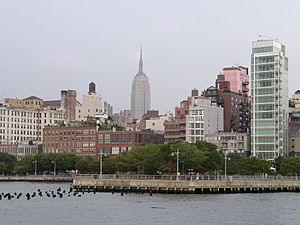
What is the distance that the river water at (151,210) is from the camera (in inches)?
3647

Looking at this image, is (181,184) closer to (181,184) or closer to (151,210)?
(181,184)

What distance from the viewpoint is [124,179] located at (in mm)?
150125

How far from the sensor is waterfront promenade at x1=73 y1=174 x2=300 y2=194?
454 ft

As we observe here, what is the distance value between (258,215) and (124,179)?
52.7m

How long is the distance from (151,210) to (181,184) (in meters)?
32.6

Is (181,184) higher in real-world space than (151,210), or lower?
higher

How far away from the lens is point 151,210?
105438 mm

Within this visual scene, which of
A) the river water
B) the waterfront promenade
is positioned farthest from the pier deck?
the river water

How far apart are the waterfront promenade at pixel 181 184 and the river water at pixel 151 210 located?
221 centimetres

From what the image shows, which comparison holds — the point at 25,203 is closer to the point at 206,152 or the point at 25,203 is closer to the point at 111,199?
the point at 111,199

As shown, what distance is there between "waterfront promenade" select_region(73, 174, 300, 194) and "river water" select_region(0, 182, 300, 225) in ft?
7.26

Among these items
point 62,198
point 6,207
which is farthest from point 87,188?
point 6,207

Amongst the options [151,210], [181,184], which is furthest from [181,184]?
[151,210]

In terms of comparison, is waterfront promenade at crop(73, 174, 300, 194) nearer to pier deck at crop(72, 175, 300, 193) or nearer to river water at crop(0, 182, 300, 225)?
pier deck at crop(72, 175, 300, 193)
